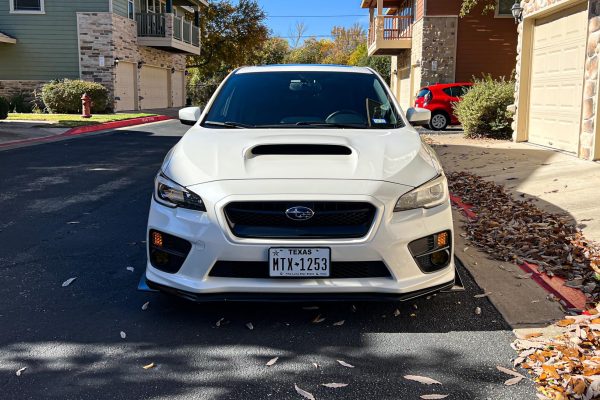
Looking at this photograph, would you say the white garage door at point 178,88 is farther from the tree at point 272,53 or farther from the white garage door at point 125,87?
the tree at point 272,53

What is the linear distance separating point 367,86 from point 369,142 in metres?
1.27

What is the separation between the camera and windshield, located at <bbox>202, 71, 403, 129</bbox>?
4887mm

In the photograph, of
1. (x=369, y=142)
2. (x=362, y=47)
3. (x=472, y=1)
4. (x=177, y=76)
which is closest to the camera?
(x=369, y=142)

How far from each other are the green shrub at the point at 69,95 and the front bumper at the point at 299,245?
22.3m


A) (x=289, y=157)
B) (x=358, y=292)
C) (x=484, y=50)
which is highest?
(x=484, y=50)

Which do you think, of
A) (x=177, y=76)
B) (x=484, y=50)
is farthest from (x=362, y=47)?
(x=484, y=50)

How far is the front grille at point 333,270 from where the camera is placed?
359cm

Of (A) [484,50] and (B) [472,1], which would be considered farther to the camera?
(A) [484,50]

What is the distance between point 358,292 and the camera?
3.61 meters

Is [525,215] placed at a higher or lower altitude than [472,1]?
lower

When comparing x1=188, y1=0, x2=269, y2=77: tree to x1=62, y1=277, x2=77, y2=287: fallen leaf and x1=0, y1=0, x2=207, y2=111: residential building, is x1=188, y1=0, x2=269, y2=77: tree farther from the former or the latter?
x1=62, y1=277, x2=77, y2=287: fallen leaf

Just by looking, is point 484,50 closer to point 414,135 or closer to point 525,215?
point 525,215

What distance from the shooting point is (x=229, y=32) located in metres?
45.8

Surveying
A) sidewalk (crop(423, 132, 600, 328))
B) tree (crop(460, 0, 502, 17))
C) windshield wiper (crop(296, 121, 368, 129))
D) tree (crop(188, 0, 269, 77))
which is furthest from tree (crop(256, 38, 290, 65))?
windshield wiper (crop(296, 121, 368, 129))
